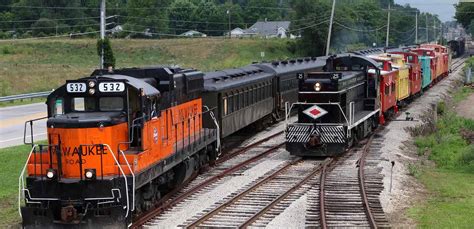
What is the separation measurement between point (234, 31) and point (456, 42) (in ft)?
168

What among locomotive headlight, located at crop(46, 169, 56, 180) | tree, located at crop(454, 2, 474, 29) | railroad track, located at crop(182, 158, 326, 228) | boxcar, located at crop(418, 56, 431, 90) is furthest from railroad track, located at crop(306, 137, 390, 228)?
tree, located at crop(454, 2, 474, 29)

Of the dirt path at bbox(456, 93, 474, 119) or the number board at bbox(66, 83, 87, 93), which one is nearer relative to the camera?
the number board at bbox(66, 83, 87, 93)

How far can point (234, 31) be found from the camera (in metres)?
139

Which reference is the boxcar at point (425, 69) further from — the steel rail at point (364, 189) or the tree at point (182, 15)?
the tree at point (182, 15)

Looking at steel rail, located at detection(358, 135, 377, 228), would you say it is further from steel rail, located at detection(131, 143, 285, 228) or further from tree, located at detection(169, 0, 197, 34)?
tree, located at detection(169, 0, 197, 34)

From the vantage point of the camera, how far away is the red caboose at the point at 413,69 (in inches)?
1497

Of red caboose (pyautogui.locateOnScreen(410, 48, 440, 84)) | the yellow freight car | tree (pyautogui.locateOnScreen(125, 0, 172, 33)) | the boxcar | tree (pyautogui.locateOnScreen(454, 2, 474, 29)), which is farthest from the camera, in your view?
tree (pyautogui.locateOnScreen(125, 0, 172, 33))

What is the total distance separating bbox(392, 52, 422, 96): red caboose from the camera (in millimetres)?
38013

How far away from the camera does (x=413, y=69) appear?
125 ft

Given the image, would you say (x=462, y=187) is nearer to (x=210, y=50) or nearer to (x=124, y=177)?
(x=124, y=177)

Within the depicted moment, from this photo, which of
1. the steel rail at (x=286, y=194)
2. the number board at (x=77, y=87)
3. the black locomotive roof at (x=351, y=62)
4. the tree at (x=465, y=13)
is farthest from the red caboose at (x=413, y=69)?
the tree at (x=465, y=13)

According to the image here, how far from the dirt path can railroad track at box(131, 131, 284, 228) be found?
1605 cm

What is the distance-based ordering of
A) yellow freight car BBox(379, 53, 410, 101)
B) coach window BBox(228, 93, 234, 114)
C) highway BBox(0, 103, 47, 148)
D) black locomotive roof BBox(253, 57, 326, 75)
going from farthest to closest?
yellow freight car BBox(379, 53, 410, 101) < black locomotive roof BBox(253, 57, 326, 75) < highway BBox(0, 103, 47, 148) < coach window BBox(228, 93, 234, 114)

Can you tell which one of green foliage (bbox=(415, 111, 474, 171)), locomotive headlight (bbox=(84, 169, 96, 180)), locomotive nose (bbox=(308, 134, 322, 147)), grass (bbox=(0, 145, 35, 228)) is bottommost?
green foliage (bbox=(415, 111, 474, 171))
